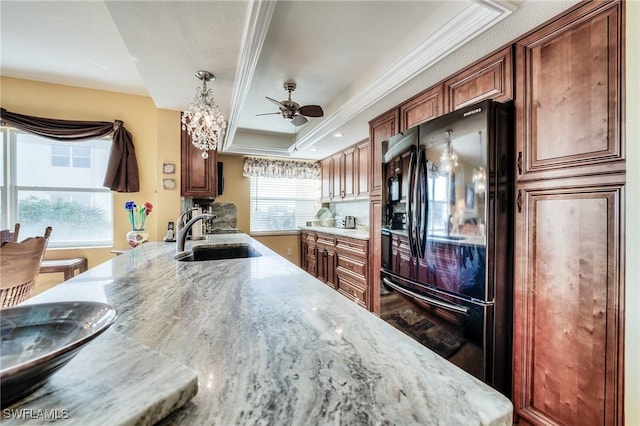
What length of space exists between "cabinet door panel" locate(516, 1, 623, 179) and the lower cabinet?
1.79 m

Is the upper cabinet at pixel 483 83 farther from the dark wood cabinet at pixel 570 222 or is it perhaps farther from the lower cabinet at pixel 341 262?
the lower cabinet at pixel 341 262

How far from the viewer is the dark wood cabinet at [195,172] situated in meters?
3.09

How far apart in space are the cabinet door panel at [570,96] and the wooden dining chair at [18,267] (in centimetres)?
312

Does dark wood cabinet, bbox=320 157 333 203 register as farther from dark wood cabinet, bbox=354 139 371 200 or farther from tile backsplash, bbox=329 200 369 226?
dark wood cabinet, bbox=354 139 371 200

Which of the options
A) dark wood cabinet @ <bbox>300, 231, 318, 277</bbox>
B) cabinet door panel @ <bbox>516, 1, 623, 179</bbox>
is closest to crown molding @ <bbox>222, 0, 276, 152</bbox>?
cabinet door panel @ <bbox>516, 1, 623, 179</bbox>

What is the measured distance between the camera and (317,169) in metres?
4.98

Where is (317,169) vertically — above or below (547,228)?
above

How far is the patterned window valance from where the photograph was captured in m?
4.51

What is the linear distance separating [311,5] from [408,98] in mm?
1079

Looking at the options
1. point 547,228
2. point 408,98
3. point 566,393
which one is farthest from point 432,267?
point 408,98

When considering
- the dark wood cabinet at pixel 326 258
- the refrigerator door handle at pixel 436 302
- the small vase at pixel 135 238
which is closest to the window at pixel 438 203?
the refrigerator door handle at pixel 436 302

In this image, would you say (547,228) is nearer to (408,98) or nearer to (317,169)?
(408,98)

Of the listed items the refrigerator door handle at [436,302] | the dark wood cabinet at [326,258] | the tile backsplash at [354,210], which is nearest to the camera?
the refrigerator door handle at [436,302]

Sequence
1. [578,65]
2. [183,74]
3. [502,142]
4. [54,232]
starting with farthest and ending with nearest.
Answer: [54,232] → [183,74] → [502,142] → [578,65]
